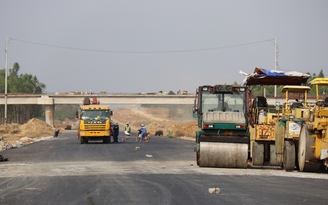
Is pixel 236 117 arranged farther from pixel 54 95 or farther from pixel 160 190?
pixel 54 95

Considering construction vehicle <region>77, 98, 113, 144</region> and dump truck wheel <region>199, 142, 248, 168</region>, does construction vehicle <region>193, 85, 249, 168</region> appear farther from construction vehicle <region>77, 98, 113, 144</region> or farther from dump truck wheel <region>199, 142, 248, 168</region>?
construction vehicle <region>77, 98, 113, 144</region>

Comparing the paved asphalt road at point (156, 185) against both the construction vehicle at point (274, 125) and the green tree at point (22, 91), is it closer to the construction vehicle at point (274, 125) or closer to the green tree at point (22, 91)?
the construction vehicle at point (274, 125)

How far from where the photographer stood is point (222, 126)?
24422 millimetres


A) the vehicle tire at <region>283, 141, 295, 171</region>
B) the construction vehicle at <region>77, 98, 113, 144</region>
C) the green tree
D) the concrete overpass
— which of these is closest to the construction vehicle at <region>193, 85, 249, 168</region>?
the vehicle tire at <region>283, 141, 295, 171</region>

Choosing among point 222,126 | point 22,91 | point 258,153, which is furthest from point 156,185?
point 22,91

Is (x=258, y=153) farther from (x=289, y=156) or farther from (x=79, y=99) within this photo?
(x=79, y=99)

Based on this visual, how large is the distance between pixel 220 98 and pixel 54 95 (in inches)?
3629

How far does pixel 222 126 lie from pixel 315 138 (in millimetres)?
4155

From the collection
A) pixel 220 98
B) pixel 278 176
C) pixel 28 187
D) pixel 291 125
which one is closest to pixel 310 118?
pixel 291 125

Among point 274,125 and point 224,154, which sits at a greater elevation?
point 274,125

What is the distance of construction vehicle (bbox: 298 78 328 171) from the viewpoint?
20781mm

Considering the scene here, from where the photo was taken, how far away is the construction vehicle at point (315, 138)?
2078 cm

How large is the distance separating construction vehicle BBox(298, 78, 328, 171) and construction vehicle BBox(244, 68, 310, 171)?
652 millimetres

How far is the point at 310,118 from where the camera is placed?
2234 cm
